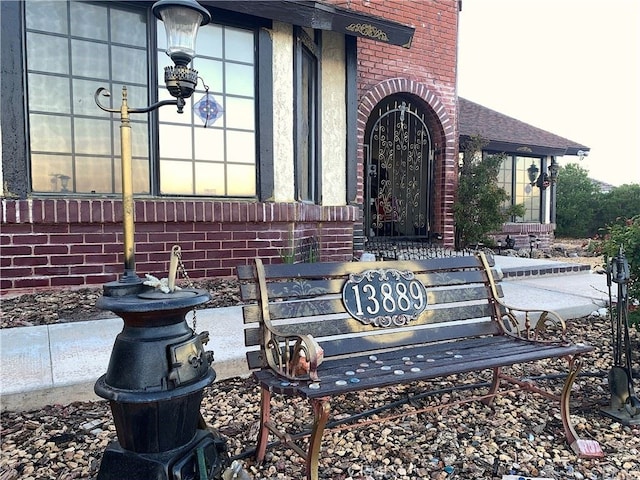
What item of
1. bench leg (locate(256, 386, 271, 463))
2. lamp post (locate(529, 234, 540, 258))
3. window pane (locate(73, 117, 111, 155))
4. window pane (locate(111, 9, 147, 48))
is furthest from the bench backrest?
lamp post (locate(529, 234, 540, 258))

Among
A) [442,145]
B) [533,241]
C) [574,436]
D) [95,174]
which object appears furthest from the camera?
[533,241]

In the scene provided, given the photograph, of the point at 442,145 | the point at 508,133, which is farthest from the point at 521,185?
the point at 442,145

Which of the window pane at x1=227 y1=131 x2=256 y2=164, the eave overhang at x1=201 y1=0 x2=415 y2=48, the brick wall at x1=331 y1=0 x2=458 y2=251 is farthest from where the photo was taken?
the brick wall at x1=331 y1=0 x2=458 y2=251

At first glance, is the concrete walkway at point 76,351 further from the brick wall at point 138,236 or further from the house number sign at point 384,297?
the house number sign at point 384,297

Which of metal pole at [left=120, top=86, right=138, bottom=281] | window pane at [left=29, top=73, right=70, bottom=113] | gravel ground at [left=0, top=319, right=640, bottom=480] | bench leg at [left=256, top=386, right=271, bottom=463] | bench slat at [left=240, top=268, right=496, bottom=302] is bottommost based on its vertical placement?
gravel ground at [left=0, top=319, right=640, bottom=480]

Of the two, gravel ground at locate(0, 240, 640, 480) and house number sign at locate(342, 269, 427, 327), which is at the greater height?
house number sign at locate(342, 269, 427, 327)

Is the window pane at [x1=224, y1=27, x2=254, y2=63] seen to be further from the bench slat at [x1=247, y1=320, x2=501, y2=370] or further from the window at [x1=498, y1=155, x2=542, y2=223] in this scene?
the window at [x1=498, y1=155, x2=542, y2=223]

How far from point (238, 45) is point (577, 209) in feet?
54.6

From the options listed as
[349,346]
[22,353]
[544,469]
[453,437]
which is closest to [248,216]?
[22,353]

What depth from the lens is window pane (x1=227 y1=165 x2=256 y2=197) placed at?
5090 millimetres

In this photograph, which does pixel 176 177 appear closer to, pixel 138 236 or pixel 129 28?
pixel 138 236

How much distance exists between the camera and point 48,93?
13.9 feet

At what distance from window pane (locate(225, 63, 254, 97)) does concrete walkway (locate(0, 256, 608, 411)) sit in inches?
96.2

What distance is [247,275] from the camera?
2.25 m
